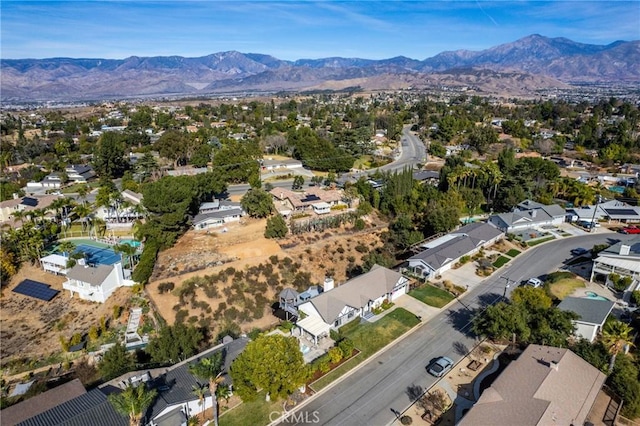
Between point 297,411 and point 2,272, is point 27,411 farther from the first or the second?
point 2,272

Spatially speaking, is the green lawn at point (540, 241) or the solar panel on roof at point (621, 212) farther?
the solar panel on roof at point (621, 212)

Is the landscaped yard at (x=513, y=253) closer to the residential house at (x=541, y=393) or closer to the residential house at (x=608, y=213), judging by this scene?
the residential house at (x=608, y=213)

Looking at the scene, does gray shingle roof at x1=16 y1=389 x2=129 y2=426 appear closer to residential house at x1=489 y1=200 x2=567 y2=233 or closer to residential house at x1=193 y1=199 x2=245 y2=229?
residential house at x1=193 y1=199 x2=245 y2=229

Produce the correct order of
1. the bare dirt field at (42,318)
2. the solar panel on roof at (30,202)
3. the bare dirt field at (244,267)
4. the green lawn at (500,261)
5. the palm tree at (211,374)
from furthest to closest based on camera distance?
the solar panel on roof at (30,202), the green lawn at (500,261), the bare dirt field at (244,267), the bare dirt field at (42,318), the palm tree at (211,374)

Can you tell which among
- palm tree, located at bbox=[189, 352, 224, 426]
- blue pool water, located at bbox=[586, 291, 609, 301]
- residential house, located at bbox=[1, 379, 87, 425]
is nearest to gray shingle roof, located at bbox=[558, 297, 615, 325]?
blue pool water, located at bbox=[586, 291, 609, 301]

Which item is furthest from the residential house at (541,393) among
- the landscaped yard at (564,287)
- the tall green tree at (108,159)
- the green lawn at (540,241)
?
the tall green tree at (108,159)

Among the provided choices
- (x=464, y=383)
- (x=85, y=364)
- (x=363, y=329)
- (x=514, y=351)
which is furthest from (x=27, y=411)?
(x=514, y=351)
